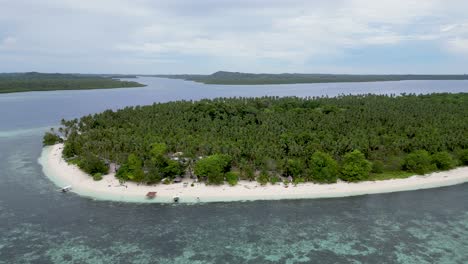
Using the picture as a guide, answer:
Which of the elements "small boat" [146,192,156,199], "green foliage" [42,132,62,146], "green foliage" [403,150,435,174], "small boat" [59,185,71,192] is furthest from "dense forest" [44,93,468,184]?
"small boat" [59,185,71,192]

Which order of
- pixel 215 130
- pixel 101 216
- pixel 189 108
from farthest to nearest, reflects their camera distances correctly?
pixel 189 108 → pixel 215 130 → pixel 101 216

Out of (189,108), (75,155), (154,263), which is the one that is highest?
(189,108)

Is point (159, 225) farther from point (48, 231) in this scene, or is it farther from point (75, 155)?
point (75, 155)

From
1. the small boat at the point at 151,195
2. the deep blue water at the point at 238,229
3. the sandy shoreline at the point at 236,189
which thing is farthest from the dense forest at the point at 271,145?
the deep blue water at the point at 238,229

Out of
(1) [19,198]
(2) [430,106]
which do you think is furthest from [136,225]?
(2) [430,106]

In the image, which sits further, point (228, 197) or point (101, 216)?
point (228, 197)

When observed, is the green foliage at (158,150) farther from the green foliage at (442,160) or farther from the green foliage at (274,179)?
the green foliage at (442,160)

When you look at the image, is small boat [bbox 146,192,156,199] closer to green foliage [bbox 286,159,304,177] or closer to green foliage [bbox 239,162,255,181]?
green foliage [bbox 239,162,255,181]

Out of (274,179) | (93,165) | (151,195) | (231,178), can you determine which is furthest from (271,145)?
(93,165)
